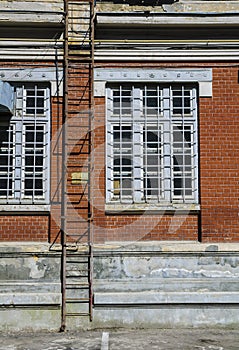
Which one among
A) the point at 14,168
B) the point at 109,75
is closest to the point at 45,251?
the point at 14,168

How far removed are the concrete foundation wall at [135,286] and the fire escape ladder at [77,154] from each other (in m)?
0.23

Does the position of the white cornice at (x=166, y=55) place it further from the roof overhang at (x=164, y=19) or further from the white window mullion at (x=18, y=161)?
the white window mullion at (x=18, y=161)

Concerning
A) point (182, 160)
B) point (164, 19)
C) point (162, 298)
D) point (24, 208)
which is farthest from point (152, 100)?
Result: point (162, 298)

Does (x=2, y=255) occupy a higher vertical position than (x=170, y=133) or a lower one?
lower

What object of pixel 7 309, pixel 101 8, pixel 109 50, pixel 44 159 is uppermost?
pixel 101 8

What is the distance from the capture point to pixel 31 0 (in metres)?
10.1

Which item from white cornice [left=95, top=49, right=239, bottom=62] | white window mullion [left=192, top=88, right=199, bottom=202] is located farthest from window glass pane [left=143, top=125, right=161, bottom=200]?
white cornice [left=95, top=49, right=239, bottom=62]

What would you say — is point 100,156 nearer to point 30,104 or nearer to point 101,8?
point 30,104

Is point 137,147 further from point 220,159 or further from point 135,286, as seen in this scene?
point 135,286

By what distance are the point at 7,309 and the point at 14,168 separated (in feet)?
8.76

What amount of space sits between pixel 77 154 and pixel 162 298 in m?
3.15

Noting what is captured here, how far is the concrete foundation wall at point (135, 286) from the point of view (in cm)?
929

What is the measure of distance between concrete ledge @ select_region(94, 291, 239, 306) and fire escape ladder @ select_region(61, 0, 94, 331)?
377mm

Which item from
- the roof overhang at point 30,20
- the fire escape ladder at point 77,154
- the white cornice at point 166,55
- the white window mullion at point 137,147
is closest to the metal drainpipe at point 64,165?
the fire escape ladder at point 77,154
